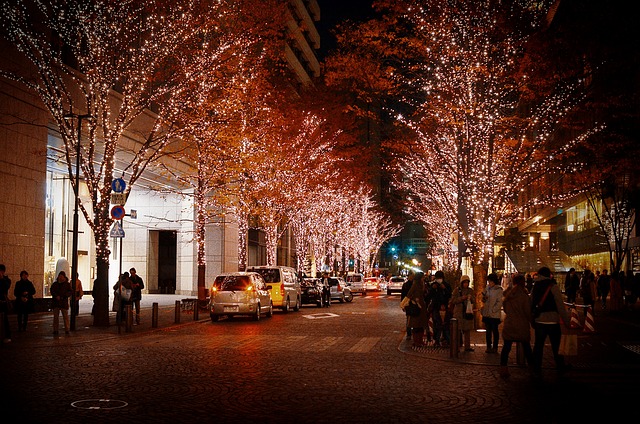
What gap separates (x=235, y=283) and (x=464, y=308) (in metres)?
11.4

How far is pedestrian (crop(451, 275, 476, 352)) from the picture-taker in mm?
15594

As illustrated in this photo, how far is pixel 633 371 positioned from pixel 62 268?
23.8 metres

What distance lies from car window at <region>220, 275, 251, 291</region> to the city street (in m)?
6.43

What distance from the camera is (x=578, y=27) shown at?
20.3m

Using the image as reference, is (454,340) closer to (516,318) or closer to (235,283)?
(516,318)

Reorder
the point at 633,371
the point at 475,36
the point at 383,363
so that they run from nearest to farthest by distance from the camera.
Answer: the point at 633,371 → the point at 383,363 → the point at 475,36

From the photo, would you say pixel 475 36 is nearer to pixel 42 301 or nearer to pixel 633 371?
pixel 633 371

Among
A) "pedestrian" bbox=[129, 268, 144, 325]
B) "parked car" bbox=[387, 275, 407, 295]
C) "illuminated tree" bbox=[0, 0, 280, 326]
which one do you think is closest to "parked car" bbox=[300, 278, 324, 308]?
"pedestrian" bbox=[129, 268, 144, 325]

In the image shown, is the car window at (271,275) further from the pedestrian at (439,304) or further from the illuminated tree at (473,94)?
the pedestrian at (439,304)

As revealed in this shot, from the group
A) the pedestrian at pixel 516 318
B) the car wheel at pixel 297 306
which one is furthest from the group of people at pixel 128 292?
the pedestrian at pixel 516 318

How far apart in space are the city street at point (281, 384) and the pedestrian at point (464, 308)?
977mm

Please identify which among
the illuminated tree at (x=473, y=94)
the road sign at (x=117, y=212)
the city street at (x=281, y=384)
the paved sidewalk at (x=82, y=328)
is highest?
the illuminated tree at (x=473, y=94)

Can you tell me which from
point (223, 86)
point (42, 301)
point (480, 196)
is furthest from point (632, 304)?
point (42, 301)

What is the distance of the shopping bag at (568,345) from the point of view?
12.4 meters
